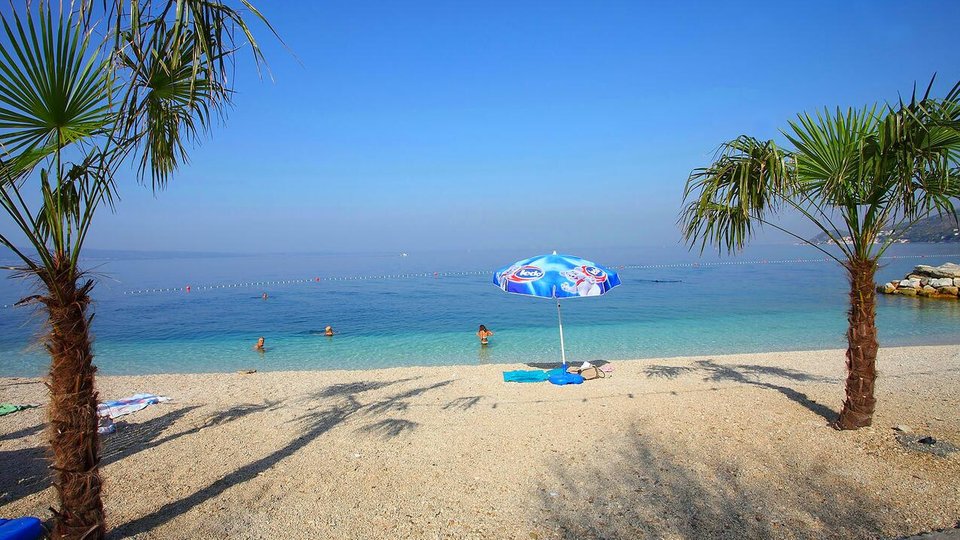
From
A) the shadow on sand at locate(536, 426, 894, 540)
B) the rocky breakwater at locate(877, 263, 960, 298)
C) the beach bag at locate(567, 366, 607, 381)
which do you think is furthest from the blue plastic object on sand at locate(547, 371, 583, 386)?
the rocky breakwater at locate(877, 263, 960, 298)

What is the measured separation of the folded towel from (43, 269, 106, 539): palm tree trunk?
221 inches

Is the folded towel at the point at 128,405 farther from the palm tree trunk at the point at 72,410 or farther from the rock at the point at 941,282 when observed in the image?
the rock at the point at 941,282

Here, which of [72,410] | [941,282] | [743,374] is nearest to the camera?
[72,410]

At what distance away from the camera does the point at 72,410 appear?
3547mm

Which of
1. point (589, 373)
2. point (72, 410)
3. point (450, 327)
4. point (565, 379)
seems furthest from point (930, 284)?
point (72, 410)

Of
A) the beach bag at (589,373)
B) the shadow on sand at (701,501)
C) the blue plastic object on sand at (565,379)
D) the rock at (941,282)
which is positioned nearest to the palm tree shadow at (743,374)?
the beach bag at (589,373)

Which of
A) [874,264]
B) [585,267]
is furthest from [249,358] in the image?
[874,264]

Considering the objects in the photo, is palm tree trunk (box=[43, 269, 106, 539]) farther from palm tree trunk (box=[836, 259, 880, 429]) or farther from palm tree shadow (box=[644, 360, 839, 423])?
palm tree shadow (box=[644, 360, 839, 423])

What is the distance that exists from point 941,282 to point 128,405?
4133 centimetres

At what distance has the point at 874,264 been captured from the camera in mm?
5879

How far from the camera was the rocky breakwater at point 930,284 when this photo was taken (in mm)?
30203

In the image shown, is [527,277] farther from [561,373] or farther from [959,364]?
[959,364]

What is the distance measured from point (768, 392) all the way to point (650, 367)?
330 centimetres

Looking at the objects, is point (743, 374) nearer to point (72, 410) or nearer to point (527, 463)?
point (527, 463)
